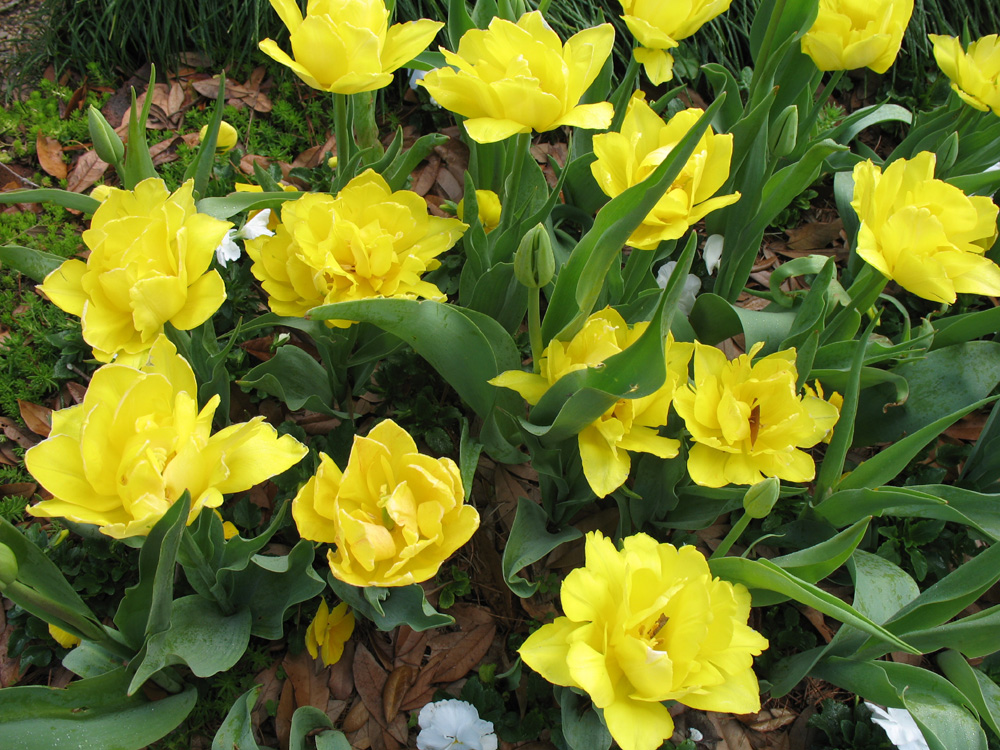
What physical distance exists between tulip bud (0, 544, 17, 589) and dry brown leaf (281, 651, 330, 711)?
639 millimetres

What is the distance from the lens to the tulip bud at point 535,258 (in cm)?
105

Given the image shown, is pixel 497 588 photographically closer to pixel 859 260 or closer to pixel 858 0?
pixel 859 260

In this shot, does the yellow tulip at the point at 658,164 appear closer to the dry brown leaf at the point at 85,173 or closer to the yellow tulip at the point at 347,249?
the yellow tulip at the point at 347,249

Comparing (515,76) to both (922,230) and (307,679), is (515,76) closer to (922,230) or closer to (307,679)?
(922,230)

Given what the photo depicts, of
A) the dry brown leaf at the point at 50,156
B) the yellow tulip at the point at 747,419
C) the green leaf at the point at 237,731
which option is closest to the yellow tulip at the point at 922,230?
the yellow tulip at the point at 747,419

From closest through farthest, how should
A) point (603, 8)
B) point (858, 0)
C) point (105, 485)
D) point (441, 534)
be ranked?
1. point (105, 485)
2. point (441, 534)
3. point (858, 0)
4. point (603, 8)

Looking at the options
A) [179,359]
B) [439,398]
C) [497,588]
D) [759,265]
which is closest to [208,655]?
[179,359]

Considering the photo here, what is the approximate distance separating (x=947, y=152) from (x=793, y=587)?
130cm

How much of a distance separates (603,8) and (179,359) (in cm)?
218

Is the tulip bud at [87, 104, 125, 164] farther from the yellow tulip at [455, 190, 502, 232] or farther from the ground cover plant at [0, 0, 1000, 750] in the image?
the yellow tulip at [455, 190, 502, 232]

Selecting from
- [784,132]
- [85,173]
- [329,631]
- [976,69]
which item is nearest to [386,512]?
[329,631]

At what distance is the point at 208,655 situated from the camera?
1.08 metres

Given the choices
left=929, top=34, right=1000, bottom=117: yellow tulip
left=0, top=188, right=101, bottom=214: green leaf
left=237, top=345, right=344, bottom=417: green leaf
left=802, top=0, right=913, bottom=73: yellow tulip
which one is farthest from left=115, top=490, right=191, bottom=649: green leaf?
left=929, top=34, right=1000, bottom=117: yellow tulip

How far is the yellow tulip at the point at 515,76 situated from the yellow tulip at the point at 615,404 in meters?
0.32
